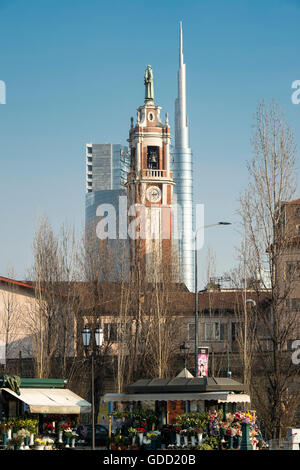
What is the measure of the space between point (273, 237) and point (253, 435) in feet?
32.5

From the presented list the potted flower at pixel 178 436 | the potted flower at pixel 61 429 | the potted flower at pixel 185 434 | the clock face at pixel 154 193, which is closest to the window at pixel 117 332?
the potted flower at pixel 61 429

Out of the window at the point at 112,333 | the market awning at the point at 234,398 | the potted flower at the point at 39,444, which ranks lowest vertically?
the potted flower at the point at 39,444

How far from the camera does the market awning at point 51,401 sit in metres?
35.7

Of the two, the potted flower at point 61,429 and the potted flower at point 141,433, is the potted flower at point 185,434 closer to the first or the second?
the potted flower at point 141,433

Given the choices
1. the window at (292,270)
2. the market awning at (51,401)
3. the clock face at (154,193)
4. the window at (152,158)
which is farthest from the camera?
the window at (152,158)

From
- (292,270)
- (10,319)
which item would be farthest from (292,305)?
(10,319)

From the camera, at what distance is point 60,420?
39188 mm

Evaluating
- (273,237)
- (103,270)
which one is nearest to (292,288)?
(273,237)

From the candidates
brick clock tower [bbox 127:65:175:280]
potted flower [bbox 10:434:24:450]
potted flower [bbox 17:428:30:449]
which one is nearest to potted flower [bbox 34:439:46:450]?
potted flower [bbox 17:428:30:449]

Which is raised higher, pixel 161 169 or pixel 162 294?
pixel 161 169

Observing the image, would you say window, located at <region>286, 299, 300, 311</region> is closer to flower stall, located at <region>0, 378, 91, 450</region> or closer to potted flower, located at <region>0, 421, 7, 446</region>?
flower stall, located at <region>0, 378, 91, 450</region>

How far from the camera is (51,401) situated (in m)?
37.5
